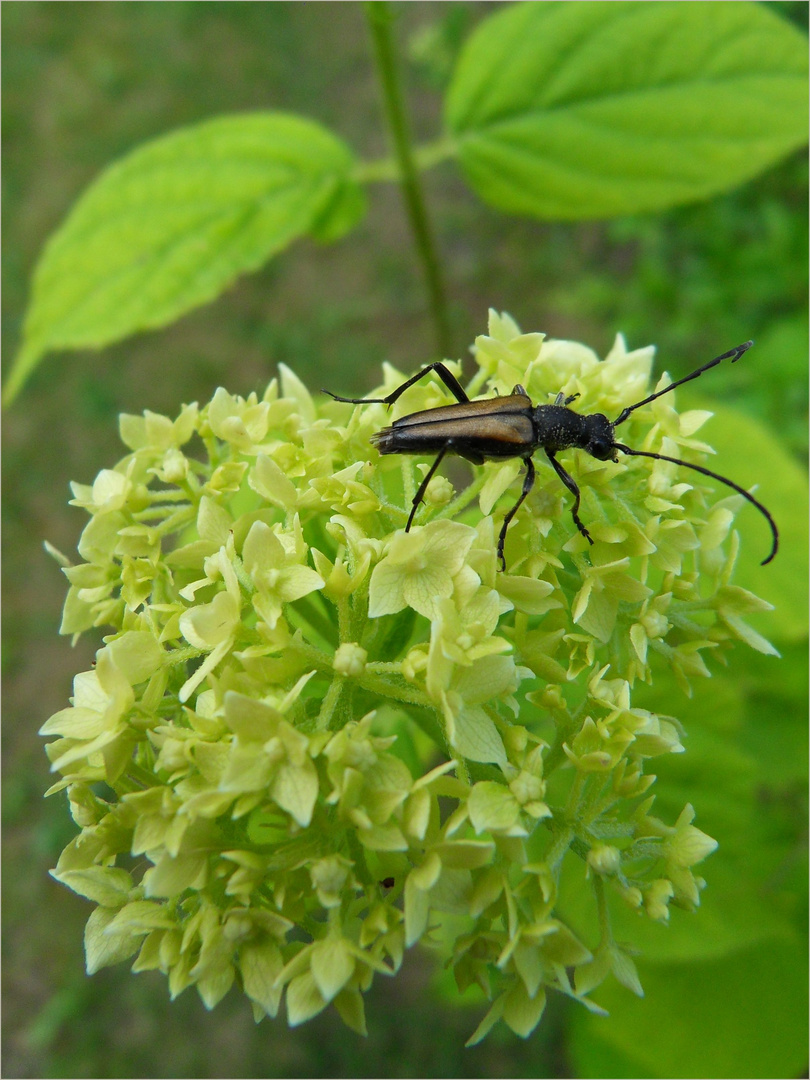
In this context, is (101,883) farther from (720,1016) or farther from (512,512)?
(720,1016)

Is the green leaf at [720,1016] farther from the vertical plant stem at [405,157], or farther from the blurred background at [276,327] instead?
the vertical plant stem at [405,157]

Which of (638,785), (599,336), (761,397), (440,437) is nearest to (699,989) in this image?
(638,785)

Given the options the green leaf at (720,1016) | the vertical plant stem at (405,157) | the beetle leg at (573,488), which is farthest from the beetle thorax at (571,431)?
the green leaf at (720,1016)

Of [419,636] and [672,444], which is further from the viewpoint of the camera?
[419,636]

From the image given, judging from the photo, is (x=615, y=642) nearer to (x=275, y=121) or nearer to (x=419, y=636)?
(x=419, y=636)

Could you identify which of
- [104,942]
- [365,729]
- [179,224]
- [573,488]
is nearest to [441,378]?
[573,488]

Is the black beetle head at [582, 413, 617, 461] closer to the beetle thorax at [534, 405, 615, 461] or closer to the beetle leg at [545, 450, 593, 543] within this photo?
the beetle thorax at [534, 405, 615, 461]
